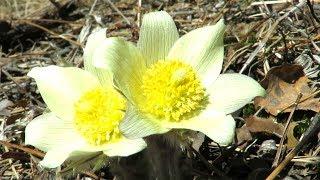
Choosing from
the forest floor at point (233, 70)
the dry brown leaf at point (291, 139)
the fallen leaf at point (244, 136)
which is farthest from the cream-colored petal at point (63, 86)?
the dry brown leaf at point (291, 139)

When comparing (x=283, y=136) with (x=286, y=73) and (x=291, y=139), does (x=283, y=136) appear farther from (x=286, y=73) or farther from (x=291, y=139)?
(x=286, y=73)

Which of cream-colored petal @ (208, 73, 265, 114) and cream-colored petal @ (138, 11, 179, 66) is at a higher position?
cream-colored petal @ (138, 11, 179, 66)

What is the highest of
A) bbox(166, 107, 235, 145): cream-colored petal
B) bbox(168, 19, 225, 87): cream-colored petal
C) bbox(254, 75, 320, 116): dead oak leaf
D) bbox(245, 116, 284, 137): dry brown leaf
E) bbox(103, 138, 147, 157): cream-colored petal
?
bbox(168, 19, 225, 87): cream-colored petal

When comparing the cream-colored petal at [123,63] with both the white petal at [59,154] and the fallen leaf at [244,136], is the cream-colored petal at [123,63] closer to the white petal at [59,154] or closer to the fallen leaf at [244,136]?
the white petal at [59,154]

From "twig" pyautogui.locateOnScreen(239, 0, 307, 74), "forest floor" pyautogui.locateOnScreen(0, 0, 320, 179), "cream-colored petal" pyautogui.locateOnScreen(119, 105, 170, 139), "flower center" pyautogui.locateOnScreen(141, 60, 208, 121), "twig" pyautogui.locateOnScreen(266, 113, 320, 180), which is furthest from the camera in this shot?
"twig" pyautogui.locateOnScreen(239, 0, 307, 74)

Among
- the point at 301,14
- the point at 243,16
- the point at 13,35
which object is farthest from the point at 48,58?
the point at 301,14

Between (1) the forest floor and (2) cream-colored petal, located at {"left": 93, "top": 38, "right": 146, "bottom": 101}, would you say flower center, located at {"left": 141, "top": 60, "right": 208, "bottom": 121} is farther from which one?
(1) the forest floor

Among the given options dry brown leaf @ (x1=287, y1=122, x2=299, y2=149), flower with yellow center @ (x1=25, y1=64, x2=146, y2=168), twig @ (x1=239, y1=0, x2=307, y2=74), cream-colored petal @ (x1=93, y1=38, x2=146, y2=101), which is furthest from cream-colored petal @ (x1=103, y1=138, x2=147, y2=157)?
twig @ (x1=239, y1=0, x2=307, y2=74)
